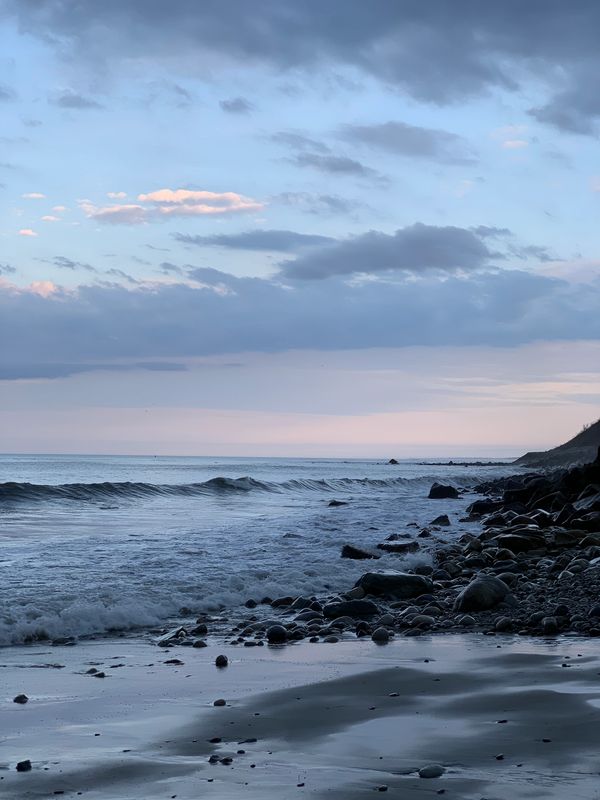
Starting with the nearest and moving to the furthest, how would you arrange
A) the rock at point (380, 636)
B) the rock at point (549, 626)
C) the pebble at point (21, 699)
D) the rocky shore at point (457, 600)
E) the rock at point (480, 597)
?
the pebble at point (21, 699), the rock at point (549, 626), the rock at point (380, 636), the rocky shore at point (457, 600), the rock at point (480, 597)

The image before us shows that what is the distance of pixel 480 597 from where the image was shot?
873 cm

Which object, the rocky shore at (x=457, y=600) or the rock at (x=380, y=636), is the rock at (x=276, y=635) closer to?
the rocky shore at (x=457, y=600)

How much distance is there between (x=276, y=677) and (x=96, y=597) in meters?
3.77

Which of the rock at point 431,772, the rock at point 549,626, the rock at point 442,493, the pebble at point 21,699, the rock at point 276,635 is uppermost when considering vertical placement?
the rock at point 431,772

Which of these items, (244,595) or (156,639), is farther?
(244,595)

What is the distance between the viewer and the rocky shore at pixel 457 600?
25.5ft

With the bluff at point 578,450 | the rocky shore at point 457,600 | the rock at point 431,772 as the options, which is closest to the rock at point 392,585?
the rocky shore at point 457,600

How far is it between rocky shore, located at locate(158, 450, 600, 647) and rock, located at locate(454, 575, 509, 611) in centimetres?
1

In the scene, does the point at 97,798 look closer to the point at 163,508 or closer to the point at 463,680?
the point at 463,680

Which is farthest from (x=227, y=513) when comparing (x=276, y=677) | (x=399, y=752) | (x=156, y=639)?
(x=399, y=752)

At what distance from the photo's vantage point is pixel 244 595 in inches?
405

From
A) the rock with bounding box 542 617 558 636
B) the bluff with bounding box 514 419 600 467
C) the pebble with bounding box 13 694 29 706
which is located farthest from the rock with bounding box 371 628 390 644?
the bluff with bounding box 514 419 600 467

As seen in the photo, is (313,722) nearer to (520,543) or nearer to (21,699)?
(21,699)

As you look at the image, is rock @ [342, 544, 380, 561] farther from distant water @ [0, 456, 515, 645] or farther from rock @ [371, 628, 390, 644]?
rock @ [371, 628, 390, 644]
